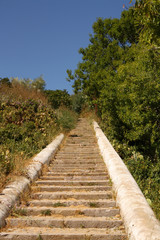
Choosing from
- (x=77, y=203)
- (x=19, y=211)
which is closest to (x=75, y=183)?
(x=77, y=203)

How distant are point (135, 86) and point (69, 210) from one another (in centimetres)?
620

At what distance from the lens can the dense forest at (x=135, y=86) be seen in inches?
272

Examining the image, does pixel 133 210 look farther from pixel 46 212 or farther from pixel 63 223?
pixel 46 212

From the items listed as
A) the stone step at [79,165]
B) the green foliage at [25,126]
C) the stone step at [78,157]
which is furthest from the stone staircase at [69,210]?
the green foliage at [25,126]

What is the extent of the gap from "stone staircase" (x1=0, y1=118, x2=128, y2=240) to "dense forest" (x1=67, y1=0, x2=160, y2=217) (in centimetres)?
131

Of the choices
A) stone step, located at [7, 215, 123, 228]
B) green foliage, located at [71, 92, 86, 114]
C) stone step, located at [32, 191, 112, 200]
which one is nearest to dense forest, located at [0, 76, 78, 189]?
stone step, located at [32, 191, 112, 200]

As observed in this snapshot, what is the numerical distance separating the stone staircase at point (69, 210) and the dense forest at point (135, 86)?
4.30ft

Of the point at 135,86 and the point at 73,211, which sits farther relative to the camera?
the point at 135,86

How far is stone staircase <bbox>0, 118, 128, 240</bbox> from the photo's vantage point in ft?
10.7

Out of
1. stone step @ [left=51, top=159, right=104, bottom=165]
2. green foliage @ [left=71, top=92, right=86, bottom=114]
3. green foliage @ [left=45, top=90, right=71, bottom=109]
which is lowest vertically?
stone step @ [left=51, top=159, right=104, bottom=165]

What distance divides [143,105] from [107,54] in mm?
9119

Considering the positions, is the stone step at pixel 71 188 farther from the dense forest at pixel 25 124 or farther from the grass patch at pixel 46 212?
the dense forest at pixel 25 124

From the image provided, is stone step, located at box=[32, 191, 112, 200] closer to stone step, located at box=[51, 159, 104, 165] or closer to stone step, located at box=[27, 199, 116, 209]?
stone step, located at box=[27, 199, 116, 209]

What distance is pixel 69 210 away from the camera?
13.1 feet
